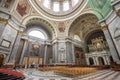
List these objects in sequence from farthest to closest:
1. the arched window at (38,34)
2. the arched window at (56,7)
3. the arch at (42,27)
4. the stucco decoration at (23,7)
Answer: the arched window at (56,7)
the arched window at (38,34)
the arch at (42,27)
the stucco decoration at (23,7)

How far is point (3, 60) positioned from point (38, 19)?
394 inches

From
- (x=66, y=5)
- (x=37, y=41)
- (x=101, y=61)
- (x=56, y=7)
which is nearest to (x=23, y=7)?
(x=37, y=41)

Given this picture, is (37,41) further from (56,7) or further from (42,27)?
(56,7)

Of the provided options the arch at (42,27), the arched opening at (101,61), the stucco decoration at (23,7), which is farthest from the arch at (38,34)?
the arched opening at (101,61)

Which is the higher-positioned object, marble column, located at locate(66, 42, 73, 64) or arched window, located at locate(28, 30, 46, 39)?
arched window, located at locate(28, 30, 46, 39)

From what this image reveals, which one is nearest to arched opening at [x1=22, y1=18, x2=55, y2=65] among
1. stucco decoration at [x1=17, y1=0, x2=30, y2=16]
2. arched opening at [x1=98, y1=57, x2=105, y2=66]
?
stucco decoration at [x1=17, y1=0, x2=30, y2=16]

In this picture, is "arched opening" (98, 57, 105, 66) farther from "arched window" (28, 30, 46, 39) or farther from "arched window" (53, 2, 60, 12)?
"arched window" (53, 2, 60, 12)

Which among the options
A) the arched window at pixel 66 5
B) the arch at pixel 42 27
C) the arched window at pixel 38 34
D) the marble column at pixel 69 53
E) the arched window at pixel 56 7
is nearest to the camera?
the marble column at pixel 69 53

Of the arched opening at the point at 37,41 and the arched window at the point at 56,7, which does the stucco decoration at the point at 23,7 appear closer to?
the arched opening at the point at 37,41

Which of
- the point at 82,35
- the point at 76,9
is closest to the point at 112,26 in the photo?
the point at 76,9

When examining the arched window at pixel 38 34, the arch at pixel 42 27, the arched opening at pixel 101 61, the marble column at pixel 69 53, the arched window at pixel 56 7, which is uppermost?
the arched window at pixel 56 7

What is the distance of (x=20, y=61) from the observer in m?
12.2

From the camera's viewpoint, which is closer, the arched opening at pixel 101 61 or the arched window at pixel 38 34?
the arched opening at pixel 101 61

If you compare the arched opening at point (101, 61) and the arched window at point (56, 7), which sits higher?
the arched window at point (56, 7)
